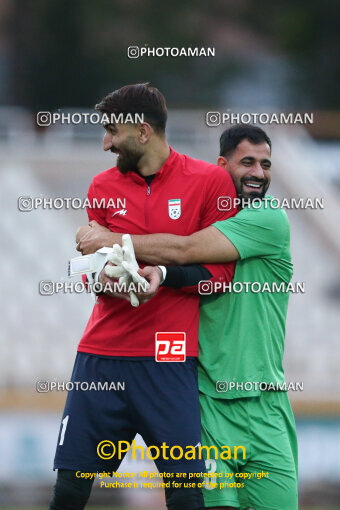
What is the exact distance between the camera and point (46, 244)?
21.9 ft

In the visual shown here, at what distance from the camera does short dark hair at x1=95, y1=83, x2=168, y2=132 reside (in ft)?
8.71

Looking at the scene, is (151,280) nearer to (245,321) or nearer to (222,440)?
(245,321)

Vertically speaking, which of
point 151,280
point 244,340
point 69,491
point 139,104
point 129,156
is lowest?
point 69,491

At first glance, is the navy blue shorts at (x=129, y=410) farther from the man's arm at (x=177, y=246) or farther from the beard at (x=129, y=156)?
the beard at (x=129, y=156)

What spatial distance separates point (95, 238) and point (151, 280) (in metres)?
0.25

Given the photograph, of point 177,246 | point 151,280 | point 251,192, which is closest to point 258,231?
point 251,192

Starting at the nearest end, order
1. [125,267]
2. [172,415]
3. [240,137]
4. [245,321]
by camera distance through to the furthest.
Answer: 1. [125,267]
2. [172,415]
3. [245,321]
4. [240,137]

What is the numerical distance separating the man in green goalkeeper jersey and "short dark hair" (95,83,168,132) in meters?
0.27

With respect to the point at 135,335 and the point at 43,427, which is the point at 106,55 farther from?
the point at 135,335

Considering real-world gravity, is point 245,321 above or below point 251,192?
below

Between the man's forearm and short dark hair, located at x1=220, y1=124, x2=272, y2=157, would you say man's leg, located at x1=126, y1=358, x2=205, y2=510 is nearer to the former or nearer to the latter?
the man's forearm

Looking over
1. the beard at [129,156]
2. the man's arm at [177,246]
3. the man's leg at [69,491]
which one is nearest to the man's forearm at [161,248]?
the man's arm at [177,246]

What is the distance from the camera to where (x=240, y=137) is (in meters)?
2.76

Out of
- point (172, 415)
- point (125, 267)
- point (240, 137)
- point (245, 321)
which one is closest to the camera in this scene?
point (125, 267)
